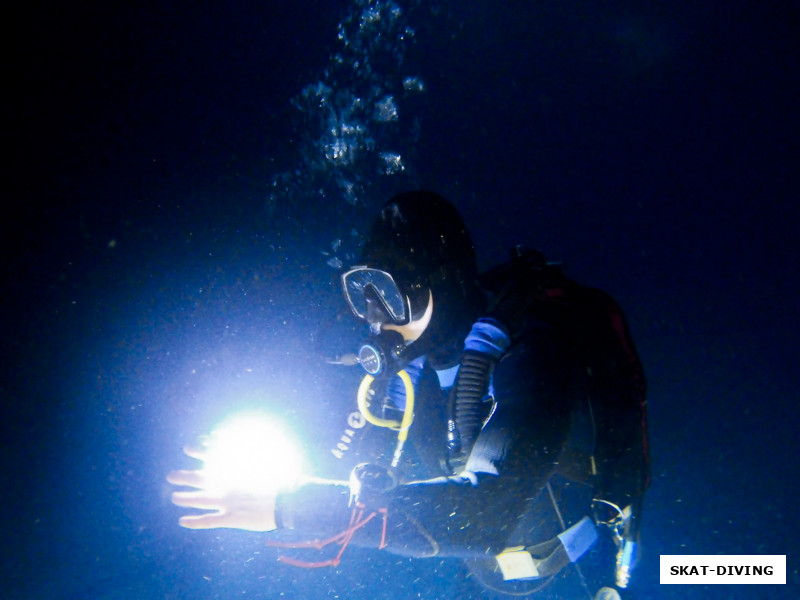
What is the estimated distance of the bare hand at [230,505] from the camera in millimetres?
1485

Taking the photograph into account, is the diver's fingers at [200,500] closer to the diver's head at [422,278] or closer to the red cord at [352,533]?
the red cord at [352,533]

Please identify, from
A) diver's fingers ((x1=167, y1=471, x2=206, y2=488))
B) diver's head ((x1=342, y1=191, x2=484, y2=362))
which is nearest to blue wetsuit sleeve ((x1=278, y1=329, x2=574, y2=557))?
diver's fingers ((x1=167, y1=471, x2=206, y2=488))

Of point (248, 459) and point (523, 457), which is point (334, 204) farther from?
point (523, 457)

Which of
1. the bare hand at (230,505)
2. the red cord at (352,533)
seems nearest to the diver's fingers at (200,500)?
the bare hand at (230,505)

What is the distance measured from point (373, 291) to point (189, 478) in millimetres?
1388

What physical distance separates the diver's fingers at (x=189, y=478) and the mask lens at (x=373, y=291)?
128 cm

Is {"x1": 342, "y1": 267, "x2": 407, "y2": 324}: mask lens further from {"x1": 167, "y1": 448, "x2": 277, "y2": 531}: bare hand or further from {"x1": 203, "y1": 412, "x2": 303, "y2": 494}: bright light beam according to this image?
{"x1": 167, "y1": 448, "x2": 277, "y2": 531}: bare hand

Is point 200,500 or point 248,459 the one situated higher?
point 248,459

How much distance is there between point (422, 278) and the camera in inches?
92.7

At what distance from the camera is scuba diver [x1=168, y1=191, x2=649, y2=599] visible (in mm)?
1425

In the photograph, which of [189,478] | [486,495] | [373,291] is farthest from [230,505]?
[373,291]

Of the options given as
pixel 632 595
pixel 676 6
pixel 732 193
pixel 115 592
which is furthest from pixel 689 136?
pixel 115 592

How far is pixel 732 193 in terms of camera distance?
13172 mm

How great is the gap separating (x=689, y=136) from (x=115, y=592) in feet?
67.4
